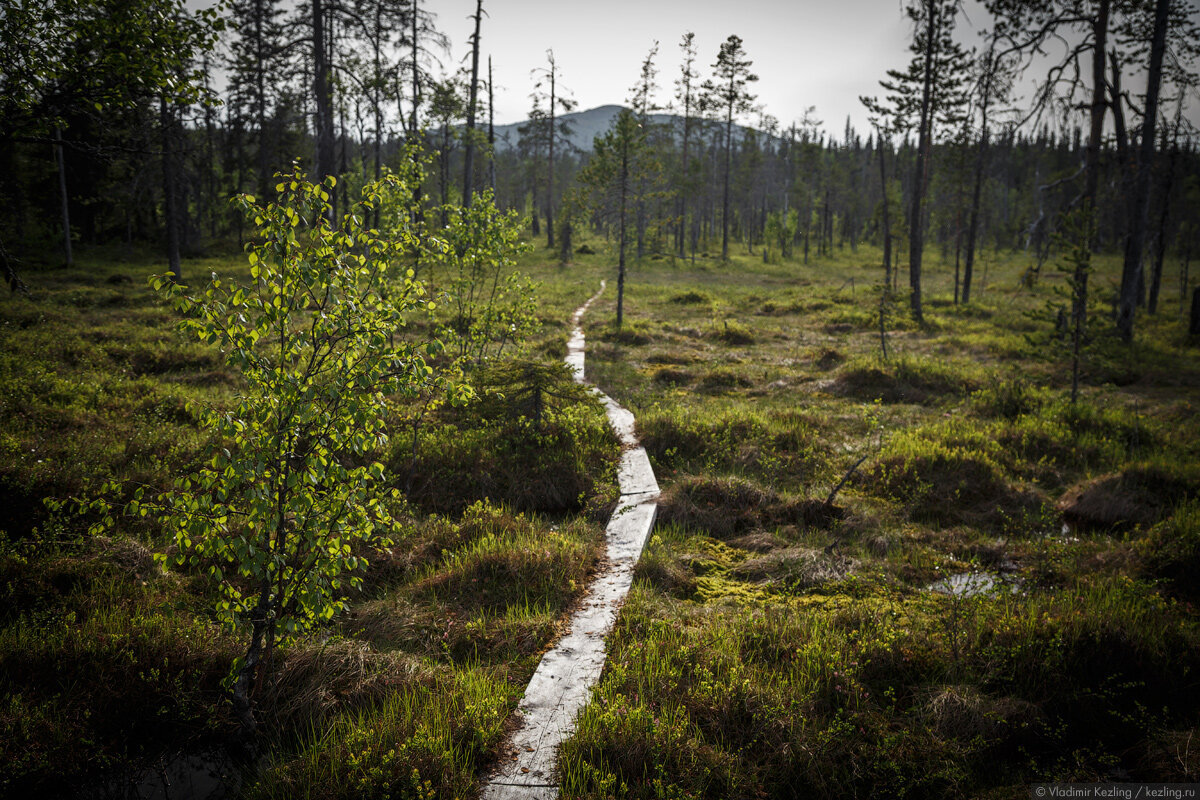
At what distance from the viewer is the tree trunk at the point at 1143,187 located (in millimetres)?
13539

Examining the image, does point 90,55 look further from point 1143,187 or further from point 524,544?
point 1143,187

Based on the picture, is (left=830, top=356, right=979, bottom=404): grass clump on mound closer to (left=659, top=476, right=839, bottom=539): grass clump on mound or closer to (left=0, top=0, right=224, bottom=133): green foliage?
(left=659, top=476, right=839, bottom=539): grass clump on mound

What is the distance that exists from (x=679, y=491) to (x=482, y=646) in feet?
12.0

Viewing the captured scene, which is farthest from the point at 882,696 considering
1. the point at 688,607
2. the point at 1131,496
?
the point at 1131,496

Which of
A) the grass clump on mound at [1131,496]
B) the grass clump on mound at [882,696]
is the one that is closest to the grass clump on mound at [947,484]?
the grass clump on mound at [1131,496]

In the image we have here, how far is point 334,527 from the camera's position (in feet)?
11.6

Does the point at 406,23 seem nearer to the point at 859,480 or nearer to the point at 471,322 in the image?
the point at 471,322

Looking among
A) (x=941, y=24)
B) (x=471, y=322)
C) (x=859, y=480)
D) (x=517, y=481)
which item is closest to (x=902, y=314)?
(x=941, y=24)

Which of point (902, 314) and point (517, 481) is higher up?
point (902, 314)

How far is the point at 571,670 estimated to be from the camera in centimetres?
432

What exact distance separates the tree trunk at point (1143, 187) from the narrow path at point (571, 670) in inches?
615

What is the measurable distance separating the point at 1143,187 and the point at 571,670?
19.1m

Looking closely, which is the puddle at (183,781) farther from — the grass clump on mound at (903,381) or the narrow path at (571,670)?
the grass clump on mound at (903,381)

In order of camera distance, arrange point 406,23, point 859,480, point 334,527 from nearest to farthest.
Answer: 1. point 334,527
2. point 859,480
3. point 406,23
